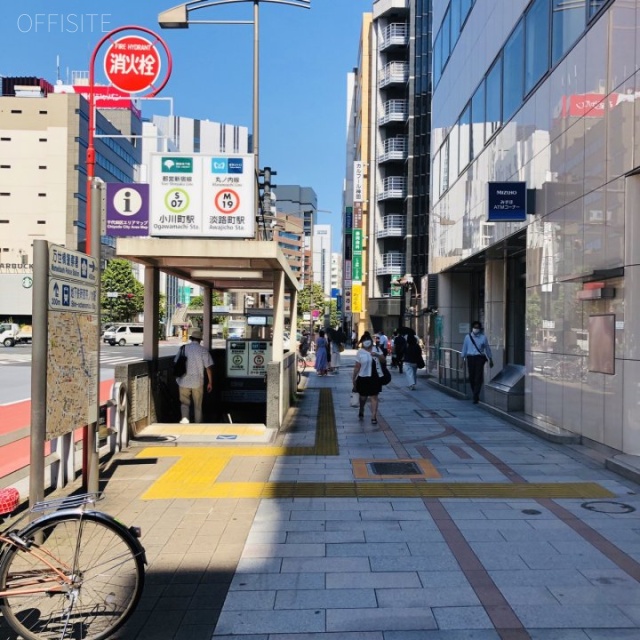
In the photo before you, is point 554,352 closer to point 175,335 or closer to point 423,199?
point 423,199

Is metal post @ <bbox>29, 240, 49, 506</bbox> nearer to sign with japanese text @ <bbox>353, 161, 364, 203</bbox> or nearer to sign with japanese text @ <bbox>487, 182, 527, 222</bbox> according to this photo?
sign with japanese text @ <bbox>487, 182, 527, 222</bbox>

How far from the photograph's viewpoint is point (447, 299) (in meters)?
21.9

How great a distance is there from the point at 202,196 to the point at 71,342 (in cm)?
497

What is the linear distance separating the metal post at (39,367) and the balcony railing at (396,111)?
5083 cm

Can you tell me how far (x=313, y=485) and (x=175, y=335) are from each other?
86445mm

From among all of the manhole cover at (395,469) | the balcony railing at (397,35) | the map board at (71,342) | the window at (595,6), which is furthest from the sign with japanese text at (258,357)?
the balcony railing at (397,35)

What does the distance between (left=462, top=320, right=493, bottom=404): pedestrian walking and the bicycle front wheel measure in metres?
11.4

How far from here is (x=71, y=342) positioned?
5.52 meters

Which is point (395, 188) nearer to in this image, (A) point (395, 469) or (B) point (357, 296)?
(B) point (357, 296)

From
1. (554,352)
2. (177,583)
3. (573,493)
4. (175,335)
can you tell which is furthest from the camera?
(175,335)

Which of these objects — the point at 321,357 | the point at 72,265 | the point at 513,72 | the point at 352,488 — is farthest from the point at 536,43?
the point at 321,357

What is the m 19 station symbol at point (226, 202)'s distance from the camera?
393 inches

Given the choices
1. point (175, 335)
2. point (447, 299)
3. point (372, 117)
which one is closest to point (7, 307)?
point (175, 335)

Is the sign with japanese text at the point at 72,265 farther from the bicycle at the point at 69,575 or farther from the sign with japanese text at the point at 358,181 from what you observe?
the sign with japanese text at the point at 358,181
